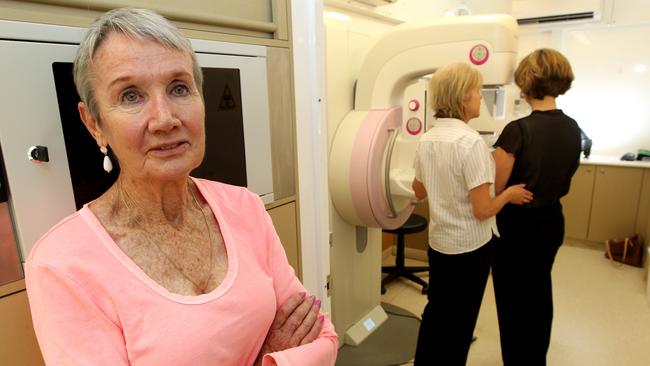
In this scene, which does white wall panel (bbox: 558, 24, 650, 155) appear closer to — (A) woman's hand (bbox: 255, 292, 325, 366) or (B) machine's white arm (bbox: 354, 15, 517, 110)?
(B) machine's white arm (bbox: 354, 15, 517, 110)

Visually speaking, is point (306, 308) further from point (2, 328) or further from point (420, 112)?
point (420, 112)

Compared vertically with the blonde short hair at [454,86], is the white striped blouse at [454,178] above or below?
below

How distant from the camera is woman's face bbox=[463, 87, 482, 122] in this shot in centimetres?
174

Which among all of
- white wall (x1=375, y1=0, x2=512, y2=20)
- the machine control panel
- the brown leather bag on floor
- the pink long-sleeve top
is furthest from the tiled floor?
white wall (x1=375, y1=0, x2=512, y2=20)

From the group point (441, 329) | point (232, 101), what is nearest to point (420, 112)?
point (441, 329)

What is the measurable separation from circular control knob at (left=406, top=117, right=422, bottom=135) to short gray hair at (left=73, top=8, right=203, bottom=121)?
2.15 m

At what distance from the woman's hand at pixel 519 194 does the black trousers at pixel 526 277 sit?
0.06 meters

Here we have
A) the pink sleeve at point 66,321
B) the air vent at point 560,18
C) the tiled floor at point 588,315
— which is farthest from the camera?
the air vent at point 560,18

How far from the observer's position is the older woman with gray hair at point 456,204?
1.69 metres

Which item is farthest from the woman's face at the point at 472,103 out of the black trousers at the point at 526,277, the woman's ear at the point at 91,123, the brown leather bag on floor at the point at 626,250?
the brown leather bag on floor at the point at 626,250

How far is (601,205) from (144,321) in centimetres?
439

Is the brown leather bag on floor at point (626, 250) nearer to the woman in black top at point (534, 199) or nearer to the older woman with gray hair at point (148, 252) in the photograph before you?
the woman in black top at point (534, 199)

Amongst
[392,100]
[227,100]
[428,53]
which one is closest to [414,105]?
[392,100]

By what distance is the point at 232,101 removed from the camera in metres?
1.08
